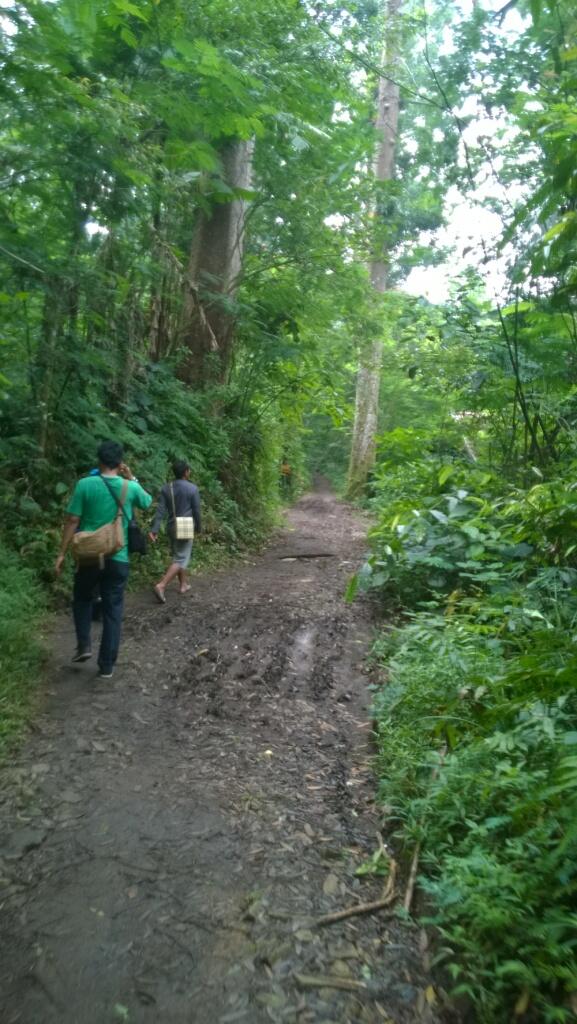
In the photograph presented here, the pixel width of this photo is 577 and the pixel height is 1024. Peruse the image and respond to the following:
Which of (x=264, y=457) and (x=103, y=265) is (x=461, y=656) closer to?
Answer: (x=103, y=265)

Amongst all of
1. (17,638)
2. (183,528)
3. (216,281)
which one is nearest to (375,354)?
(216,281)

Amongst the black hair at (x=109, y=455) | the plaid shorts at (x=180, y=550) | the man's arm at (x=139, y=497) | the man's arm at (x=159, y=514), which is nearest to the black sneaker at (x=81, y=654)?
→ the man's arm at (x=139, y=497)

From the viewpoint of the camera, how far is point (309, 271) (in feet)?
40.4

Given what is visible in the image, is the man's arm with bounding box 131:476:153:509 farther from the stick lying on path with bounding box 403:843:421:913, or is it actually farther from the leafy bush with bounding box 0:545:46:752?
the stick lying on path with bounding box 403:843:421:913

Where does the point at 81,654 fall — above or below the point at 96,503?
below

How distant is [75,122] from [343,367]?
32.3 ft

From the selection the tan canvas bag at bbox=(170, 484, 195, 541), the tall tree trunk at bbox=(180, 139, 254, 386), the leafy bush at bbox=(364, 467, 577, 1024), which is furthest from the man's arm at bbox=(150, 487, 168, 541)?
the tall tree trunk at bbox=(180, 139, 254, 386)

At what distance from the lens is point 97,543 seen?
546 centimetres

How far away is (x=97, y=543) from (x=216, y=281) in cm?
780

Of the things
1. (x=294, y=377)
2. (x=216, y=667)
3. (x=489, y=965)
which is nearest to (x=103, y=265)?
(x=216, y=667)

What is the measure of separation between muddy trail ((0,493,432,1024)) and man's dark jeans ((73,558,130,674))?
262 mm

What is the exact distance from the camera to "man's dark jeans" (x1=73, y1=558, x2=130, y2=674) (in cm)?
558

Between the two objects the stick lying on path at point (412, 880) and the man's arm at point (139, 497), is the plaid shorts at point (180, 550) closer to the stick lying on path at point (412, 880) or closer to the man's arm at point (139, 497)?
the man's arm at point (139, 497)

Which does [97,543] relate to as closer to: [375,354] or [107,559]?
[107,559]
